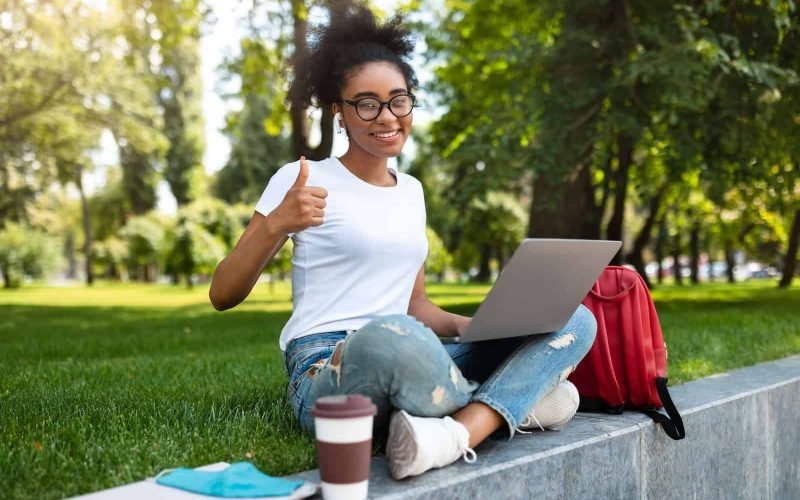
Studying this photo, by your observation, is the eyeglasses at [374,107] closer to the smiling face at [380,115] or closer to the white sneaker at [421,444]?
the smiling face at [380,115]

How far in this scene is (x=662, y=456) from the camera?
10.7ft

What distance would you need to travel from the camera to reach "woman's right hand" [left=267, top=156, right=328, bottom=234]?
8.17 feet

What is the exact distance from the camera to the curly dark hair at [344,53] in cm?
299

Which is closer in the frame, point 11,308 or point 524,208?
point 11,308

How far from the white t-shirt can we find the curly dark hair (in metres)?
0.35

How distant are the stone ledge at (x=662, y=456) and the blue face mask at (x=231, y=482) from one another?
20cm

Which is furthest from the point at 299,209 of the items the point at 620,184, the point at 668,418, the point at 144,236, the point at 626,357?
the point at 144,236

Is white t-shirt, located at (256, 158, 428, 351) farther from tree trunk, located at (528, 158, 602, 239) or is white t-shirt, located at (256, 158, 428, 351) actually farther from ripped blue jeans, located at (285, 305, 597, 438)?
tree trunk, located at (528, 158, 602, 239)

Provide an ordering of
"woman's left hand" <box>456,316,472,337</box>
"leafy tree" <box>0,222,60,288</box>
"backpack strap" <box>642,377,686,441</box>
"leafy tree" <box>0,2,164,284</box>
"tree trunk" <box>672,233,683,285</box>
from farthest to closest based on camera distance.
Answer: "leafy tree" <box>0,222,60,288</box> < "tree trunk" <box>672,233,683,285</box> < "leafy tree" <box>0,2,164,284</box> < "backpack strap" <box>642,377,686,441</box> < "woman's left hand" <box>456,316,472,337</box>

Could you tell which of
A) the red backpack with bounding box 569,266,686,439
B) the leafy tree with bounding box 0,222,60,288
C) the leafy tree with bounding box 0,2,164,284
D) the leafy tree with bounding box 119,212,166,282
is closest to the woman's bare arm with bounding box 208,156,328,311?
the red backpack with bounding box 569,266,686,439

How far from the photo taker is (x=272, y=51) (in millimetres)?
13492

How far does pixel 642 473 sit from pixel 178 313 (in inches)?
486

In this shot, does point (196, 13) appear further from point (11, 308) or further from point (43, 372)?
point (43, 372)

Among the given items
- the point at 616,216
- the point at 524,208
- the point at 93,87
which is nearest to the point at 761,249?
the point at 524,208
